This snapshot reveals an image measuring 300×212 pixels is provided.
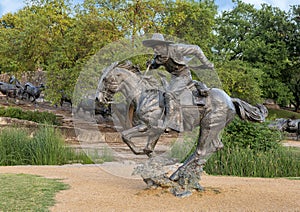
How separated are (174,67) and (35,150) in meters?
5.82

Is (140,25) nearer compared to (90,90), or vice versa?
(90,90)

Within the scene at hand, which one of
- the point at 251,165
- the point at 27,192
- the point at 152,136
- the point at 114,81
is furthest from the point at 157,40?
the point at 251,165

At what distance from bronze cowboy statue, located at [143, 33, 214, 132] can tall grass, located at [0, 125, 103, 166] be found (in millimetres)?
5325

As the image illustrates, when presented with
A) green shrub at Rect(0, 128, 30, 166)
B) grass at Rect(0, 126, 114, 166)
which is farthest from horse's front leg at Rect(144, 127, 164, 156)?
green shrub at Rect(0, 128, 30, 166)

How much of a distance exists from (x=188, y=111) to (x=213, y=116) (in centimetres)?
41

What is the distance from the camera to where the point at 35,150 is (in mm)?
10219

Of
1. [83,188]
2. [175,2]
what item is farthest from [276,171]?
[175,2]

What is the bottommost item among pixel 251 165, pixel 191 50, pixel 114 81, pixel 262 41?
pixel 251 165

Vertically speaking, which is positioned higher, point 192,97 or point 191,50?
point 191,50

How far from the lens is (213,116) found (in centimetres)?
590

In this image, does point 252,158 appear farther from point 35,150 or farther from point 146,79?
point 35,150

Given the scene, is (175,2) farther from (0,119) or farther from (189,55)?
(189,55)

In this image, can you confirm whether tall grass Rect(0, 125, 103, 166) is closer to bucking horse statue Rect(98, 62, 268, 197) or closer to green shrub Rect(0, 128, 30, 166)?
green shrub Rect(0, 128, 30, 166)

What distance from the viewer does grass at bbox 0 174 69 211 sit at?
17.0 ft
